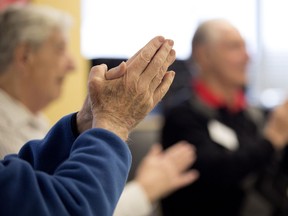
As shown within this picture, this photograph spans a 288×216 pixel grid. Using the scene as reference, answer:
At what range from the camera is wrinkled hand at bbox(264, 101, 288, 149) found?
1779mm

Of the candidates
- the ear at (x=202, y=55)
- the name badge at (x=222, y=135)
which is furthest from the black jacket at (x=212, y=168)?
the ear at (x=202, y=55)

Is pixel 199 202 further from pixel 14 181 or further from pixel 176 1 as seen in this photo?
pixel 176 1

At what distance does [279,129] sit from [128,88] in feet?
3.93

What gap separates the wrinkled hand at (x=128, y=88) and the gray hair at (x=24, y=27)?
0.56 meters

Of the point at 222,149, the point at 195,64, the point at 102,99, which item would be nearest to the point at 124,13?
the point at 195,64

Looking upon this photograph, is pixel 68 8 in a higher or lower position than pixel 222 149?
higher

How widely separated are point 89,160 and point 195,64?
149 centimetres

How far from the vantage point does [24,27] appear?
1.27 metres

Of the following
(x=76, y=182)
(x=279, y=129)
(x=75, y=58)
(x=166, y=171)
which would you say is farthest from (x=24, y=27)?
(x=279, y=129)

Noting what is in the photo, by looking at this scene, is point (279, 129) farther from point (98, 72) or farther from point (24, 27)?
point (98, 72)

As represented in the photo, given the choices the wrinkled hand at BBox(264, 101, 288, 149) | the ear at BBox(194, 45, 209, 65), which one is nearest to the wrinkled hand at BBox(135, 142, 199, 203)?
the wrinkled hand at BBox(264, 101, 288, 149)

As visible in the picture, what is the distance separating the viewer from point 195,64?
2100 mm

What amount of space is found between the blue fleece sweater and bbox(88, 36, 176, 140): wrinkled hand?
0.12 feet

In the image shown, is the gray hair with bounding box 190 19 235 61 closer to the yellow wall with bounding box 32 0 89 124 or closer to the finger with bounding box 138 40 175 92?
the yellow wall with bounding box 32 0 89 124
